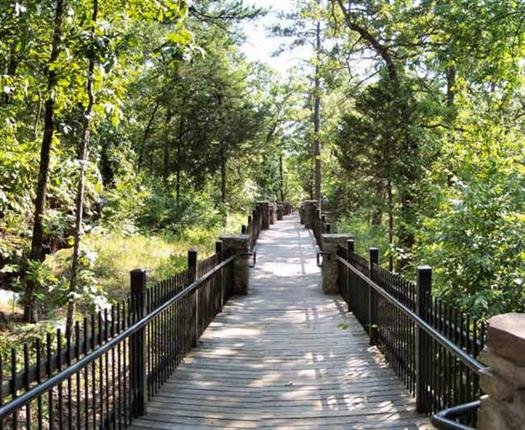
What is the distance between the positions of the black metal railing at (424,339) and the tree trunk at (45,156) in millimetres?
4313

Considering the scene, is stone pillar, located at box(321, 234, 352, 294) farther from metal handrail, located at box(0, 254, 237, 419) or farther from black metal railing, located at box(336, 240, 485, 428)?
metal handrail, located at box(0, 254, 237, 419)

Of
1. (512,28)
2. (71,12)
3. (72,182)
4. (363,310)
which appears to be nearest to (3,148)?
(72,182)

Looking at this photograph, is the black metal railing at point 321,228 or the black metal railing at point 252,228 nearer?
the black metal railing at point 321,228

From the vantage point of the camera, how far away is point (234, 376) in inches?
235

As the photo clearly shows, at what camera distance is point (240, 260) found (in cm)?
1080

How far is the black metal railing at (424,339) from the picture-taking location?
3.96 meters

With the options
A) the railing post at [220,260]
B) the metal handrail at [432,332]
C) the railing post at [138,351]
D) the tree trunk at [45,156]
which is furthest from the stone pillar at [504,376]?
the railing post at [220,260]

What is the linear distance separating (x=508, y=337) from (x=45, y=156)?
20.4 ft

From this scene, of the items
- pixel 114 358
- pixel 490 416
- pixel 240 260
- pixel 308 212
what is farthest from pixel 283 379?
pixel 308 212

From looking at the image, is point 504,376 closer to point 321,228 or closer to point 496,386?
point 496,386

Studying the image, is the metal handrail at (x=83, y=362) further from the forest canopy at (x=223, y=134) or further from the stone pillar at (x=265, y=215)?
the stone pillar at (x=265, y=215)

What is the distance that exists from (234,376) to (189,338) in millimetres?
1104

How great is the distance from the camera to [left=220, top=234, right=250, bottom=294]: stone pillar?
1059 centimetres

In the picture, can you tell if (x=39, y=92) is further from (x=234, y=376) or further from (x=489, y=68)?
(x=489, y=68)
